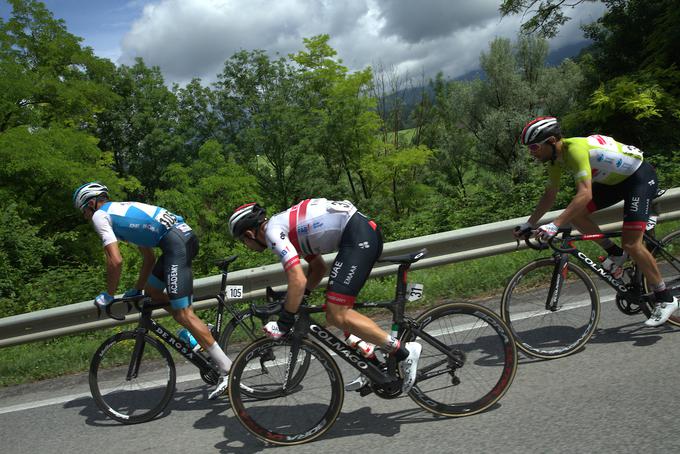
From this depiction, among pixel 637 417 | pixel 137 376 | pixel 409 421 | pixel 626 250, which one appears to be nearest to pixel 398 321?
pixel 409 421

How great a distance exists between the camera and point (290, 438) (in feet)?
12.3

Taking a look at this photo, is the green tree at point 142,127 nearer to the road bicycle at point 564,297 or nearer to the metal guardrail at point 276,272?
the metal guardrail at point 276,272

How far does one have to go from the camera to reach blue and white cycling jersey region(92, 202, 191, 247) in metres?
4.66

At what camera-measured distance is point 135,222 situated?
470 cm

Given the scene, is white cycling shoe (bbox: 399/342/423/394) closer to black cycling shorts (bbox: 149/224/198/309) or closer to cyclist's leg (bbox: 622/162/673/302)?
black cycling shorts (bbox: 149/224/198/309)

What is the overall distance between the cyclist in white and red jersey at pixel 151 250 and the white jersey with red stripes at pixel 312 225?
1.26m

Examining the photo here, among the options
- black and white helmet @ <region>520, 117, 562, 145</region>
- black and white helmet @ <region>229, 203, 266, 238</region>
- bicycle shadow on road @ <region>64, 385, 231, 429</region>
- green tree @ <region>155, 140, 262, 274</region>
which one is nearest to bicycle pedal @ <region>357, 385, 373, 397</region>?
bicycle shadow on road @ <region>64, 385, 231, 429</region>

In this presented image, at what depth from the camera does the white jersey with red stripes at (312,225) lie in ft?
12.3

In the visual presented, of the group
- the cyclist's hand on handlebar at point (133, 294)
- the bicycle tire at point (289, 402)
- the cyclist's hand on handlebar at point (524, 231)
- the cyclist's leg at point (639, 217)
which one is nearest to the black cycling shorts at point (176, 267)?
the cyclist's hand on handlebar at point (133, 294)

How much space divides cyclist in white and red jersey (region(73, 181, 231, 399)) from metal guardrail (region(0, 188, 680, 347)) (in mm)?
932

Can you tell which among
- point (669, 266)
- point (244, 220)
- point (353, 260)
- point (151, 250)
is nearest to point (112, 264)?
point (151, 250)

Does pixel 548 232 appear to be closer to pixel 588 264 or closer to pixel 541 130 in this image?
pixel 588 264

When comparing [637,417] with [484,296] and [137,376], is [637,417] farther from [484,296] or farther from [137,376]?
[137,376]

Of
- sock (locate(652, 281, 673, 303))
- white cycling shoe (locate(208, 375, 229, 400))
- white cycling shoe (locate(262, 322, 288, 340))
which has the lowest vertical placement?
white cycling shoe (locate(208, 375, 229, 400))
